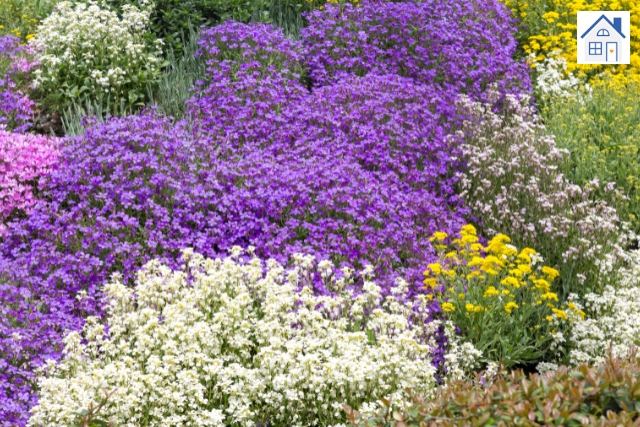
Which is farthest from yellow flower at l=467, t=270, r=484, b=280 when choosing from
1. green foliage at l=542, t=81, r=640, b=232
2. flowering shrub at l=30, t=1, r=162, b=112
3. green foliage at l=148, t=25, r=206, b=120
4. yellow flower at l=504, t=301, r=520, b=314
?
flowering shrub at l=30, t=1, r=162, b=112

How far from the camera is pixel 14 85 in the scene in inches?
327

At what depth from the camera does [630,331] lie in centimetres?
579

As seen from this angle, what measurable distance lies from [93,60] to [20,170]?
225cm

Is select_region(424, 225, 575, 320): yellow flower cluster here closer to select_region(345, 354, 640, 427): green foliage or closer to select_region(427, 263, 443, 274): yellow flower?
select_region(427, 263, 443, 274): yellow flower

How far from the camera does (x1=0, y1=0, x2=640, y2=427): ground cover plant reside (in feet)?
14.5

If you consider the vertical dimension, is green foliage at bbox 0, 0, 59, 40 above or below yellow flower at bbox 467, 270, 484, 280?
above

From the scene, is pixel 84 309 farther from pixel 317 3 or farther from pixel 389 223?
pixel 317 3

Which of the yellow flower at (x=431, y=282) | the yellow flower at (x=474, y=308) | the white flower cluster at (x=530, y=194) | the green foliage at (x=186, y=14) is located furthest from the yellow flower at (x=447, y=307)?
the green foliage at (x=186, y=14)

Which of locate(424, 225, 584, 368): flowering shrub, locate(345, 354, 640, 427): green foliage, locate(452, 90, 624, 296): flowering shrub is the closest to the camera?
locate(345, 354, 640, 427): green foliage

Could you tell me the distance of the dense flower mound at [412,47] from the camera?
350 inches

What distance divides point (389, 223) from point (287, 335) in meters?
1.83

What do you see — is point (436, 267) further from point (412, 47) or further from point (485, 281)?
point (412, 47)

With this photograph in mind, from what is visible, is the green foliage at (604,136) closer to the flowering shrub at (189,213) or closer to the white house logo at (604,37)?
the white house logo at (604,37)

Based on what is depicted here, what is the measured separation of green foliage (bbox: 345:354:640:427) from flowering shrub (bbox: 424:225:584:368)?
7.87ft
